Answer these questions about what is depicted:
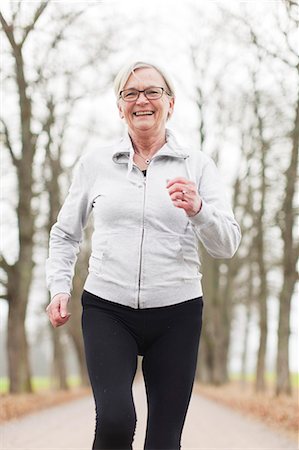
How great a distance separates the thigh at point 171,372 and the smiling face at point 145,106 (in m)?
0.83

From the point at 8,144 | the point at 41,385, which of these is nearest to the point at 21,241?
the point at 8,144

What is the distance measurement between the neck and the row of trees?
8.62 meters

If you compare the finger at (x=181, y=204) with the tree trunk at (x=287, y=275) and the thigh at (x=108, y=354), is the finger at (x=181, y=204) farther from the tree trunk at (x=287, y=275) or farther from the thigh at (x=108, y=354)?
the tree trunk at (x=287, y=275)

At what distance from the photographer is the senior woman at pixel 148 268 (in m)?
3.83

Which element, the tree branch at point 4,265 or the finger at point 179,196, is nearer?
the finger at point 179,196

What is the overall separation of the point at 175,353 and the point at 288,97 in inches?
556

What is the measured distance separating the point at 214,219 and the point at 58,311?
83 centimetres

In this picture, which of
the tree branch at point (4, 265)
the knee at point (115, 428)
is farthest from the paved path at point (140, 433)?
the knee at point (115, 428)

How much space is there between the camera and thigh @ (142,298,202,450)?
12.8 ft

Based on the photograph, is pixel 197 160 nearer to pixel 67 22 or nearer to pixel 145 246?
pixel 145 246

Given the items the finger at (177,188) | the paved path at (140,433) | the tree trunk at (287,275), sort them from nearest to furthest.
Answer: the finger at (177,188) → the paved path at (140,433) → the tree trunk at (287,275)

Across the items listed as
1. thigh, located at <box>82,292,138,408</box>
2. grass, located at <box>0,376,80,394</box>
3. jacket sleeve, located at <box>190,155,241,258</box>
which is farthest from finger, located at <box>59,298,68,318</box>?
grass, located at <box>0,376,80,394</box>

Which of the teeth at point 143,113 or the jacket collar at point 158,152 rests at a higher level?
the teeth at point 143,113

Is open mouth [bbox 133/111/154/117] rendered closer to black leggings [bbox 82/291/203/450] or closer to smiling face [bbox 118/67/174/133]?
smiling face [bbox 118/67/174/133]
